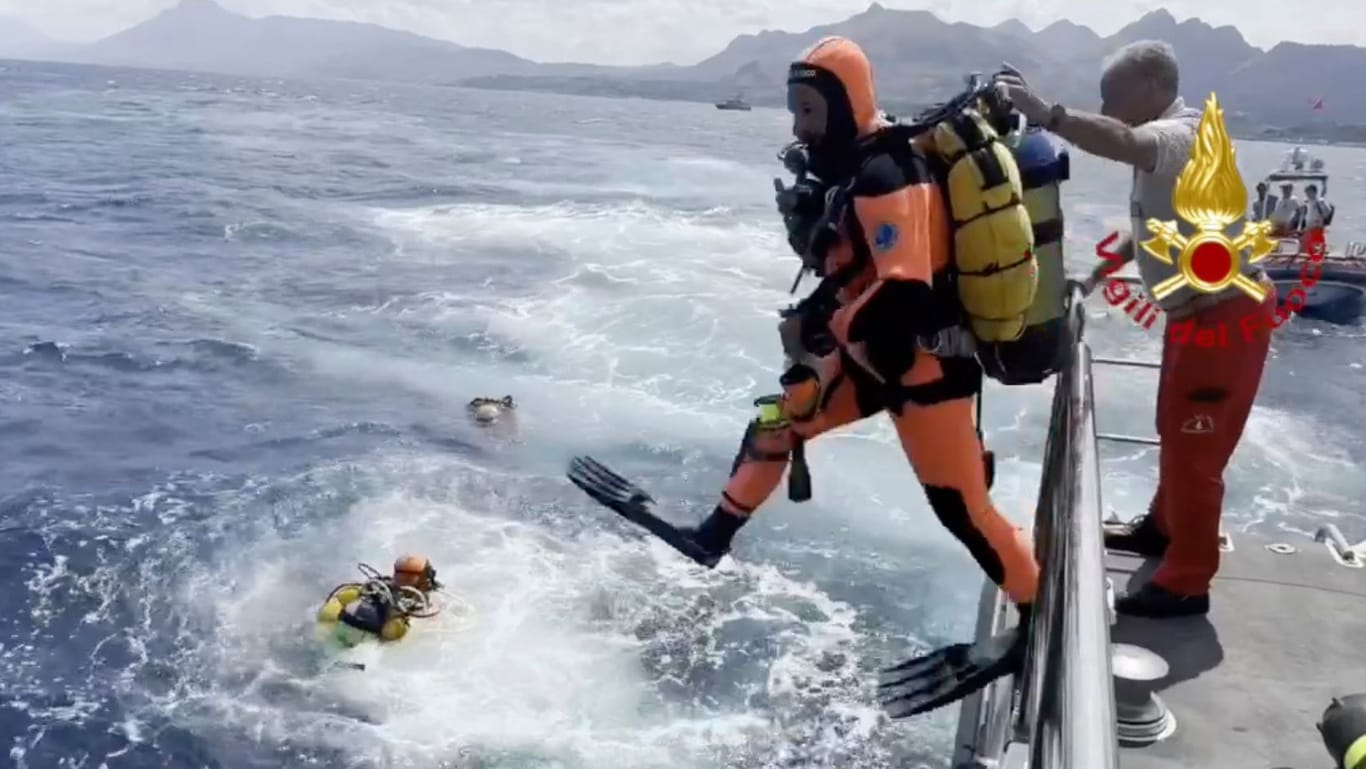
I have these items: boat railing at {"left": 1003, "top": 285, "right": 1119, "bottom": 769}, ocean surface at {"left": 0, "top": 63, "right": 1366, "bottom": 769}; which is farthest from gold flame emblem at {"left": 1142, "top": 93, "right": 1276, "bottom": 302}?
ocean surface at {"left": 0, "top": 63, "right": 1366, "bottom": 769}

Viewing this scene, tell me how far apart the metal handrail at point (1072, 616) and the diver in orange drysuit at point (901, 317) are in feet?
0.79

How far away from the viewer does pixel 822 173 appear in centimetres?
401

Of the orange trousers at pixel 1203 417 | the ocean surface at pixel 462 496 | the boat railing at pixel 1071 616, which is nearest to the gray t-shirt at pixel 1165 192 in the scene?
the orange trousers at pixel 1203 417

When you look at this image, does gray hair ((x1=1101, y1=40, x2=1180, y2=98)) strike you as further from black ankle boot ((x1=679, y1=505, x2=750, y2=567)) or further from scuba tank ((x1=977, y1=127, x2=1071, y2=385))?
black ankle boot ((x1=679, y1=505, x2=750, y2=567))

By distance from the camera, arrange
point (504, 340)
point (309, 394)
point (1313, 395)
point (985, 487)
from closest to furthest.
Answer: point (985, 487), point (309, 394), point (504, 340), point (1313, 395)

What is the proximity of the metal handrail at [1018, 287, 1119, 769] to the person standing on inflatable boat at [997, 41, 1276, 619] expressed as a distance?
1.92 feet

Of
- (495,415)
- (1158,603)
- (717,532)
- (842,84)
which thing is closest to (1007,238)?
(842,84)

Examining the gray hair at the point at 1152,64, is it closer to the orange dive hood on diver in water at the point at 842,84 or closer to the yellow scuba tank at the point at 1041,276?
the yellow scuba tank at the point at 1041,276

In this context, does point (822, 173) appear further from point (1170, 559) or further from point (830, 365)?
point (1170, 559)

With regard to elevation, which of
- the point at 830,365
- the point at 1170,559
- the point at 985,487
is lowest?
the point at 1170,559

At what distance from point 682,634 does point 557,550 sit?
249cm

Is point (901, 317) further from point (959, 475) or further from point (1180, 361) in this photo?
point (1180, 361)

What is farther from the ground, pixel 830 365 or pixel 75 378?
pixel 830 365

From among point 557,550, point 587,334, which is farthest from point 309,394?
point 557,550
